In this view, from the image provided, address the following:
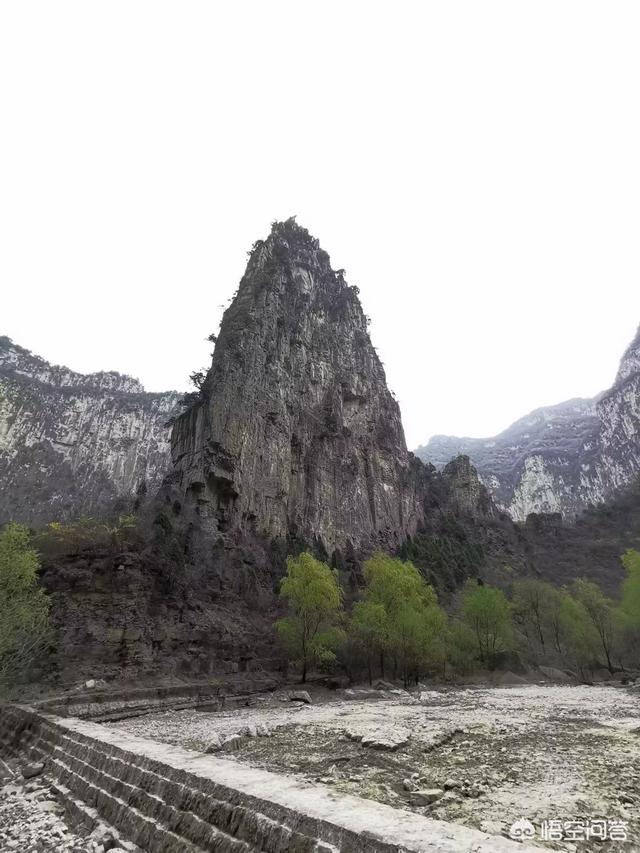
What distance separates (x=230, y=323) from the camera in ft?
228

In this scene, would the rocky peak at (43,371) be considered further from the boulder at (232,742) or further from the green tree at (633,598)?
the boulder at (232,742)

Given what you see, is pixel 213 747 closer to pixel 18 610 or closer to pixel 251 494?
pixel 18 610

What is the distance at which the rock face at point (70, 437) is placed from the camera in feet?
367

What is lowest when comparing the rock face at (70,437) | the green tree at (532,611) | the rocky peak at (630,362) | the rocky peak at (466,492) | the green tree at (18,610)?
the green tree at (532,611)

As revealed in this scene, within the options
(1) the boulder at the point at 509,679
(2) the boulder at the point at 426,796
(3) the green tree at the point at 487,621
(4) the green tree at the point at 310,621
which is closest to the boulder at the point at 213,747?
(2) the boulder at the point at 426,796

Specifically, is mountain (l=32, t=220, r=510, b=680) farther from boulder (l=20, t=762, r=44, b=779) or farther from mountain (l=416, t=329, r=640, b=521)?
mountain (l=416, t=329, r=640, b=521)

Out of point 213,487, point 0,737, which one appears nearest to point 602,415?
point 213,487

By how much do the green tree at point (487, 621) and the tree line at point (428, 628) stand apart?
0.30 feet

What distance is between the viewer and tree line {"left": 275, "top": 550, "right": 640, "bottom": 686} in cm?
3547

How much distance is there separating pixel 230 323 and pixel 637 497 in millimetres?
102149

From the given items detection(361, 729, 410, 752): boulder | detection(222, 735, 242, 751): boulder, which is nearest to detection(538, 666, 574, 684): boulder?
detection(361, 729, 410, 752): boulder

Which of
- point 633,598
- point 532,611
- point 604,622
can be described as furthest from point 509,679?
point 532,611

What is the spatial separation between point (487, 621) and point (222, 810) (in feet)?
145

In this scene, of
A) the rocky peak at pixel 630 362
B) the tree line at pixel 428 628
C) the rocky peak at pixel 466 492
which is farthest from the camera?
the rocky peak at pixel 630 362
